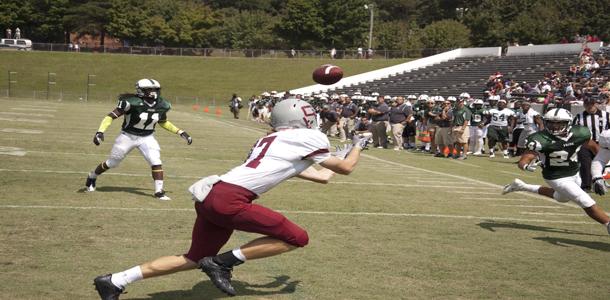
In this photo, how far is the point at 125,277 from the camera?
17.3ft

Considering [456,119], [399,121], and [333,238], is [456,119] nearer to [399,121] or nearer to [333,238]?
[399,121]

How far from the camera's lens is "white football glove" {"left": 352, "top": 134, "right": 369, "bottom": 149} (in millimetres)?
5895

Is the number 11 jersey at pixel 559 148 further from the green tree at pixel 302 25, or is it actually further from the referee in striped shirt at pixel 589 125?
the green tree at pixel 302 25

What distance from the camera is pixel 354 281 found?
20.9 ft

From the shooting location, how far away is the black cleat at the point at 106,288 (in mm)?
5215

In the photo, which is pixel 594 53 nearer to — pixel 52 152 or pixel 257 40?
pixel 52 152

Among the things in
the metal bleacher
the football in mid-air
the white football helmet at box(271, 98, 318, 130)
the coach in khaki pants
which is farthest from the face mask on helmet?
the metal bleacher

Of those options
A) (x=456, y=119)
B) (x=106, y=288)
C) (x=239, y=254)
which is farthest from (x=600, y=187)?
(x=456, y=119)

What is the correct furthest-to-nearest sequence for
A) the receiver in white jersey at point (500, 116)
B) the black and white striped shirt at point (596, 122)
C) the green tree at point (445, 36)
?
1. the green tree at point (445, 36)
2. the receiver in white jersey at point (500, 116)
3. the black and white striped shirt at point (596, 122)

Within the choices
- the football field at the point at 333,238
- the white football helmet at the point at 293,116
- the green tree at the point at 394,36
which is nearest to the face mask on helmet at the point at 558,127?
the football field at the point at 333,238

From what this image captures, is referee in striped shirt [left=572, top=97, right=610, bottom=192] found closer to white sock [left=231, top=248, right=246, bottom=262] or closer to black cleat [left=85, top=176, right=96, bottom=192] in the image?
black cleat [left=85, top=176, right=96, bottom=192]

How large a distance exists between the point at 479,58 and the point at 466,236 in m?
47.3

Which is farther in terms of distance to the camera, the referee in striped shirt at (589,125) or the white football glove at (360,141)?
the referee in striped shirt at (589,125)

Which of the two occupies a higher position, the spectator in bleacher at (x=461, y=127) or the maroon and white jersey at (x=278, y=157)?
the maroon and white jersey at (x=278, y=157)
